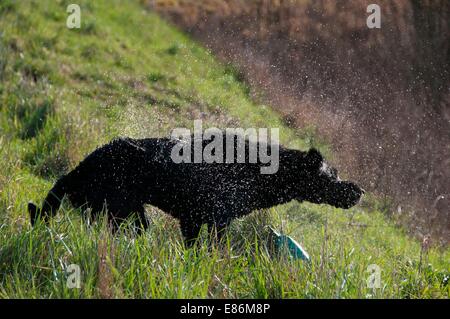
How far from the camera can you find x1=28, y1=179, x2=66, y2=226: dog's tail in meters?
5.68

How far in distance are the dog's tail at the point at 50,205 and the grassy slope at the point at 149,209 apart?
0.11 m

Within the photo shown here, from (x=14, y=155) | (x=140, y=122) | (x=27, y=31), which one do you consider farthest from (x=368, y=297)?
(x=27, y=31)

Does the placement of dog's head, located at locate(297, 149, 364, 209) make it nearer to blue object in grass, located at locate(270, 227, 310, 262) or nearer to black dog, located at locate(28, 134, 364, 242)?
black dog, located at locate(28, 134, 364, 242)

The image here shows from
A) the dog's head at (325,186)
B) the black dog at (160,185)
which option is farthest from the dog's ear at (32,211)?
the dog's head at (325,186)

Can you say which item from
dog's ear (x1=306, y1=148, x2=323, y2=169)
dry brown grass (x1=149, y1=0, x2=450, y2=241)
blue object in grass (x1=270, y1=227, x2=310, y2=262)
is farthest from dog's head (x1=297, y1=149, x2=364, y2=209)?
dry brown grass (x1=149, y1=0, x2=450, y2=241)

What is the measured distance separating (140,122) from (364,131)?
2929 mm

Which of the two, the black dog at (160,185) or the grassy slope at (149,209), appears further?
the black dog at (160,185)

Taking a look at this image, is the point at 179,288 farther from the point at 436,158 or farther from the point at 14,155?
the point at 436,158

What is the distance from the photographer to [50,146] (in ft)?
28.1

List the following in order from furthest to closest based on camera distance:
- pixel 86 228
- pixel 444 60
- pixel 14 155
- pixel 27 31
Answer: pixel 27 31 < pixel 444 60 < pixel 14 155 < pixel 86 228

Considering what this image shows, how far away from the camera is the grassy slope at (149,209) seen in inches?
184

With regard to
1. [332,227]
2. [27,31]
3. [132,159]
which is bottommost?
[332,227]

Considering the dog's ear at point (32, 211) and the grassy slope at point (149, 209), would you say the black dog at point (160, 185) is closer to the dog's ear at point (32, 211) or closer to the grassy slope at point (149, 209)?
the dog's ear at point (32, 211)

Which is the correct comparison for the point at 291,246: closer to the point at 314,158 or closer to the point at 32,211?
the point at 314,158
